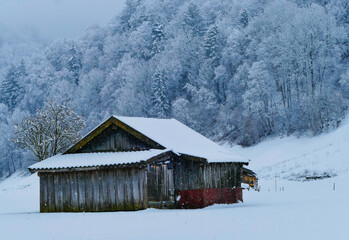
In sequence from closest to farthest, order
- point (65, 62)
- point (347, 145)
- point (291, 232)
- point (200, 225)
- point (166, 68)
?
point (291, 232)
point (200, 225)
point (347, 145)
point (166, 68)
point (65, 62)

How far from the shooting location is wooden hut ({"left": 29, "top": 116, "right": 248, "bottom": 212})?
24562mm

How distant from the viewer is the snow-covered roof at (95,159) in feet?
79.1

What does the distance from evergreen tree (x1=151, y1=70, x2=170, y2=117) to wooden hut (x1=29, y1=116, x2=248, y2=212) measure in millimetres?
53836

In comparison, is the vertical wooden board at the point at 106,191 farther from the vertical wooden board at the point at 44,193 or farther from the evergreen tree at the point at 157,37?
the evergreen tree at the point at 157,37

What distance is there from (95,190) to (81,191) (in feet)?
3.22

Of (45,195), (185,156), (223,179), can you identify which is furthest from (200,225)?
(45,195)

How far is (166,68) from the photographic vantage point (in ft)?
300

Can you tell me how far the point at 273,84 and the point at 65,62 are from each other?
85233 millimetres

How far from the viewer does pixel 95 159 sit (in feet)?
84.1

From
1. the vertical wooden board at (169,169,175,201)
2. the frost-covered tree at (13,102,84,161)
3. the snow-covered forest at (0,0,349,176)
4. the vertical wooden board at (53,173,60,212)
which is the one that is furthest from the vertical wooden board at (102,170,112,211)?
the snow-covered forest at (0,0,349,176)

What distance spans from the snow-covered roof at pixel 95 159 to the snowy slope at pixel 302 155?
25.0m

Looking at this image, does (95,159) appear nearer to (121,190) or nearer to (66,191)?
(121,190)

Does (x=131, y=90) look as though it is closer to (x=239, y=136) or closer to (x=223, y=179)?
(x=239, y=136)

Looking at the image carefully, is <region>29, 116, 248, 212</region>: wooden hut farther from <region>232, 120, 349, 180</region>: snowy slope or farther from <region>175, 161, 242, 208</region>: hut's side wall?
<region>232, 120, 349, 180</region>: snowy slope
